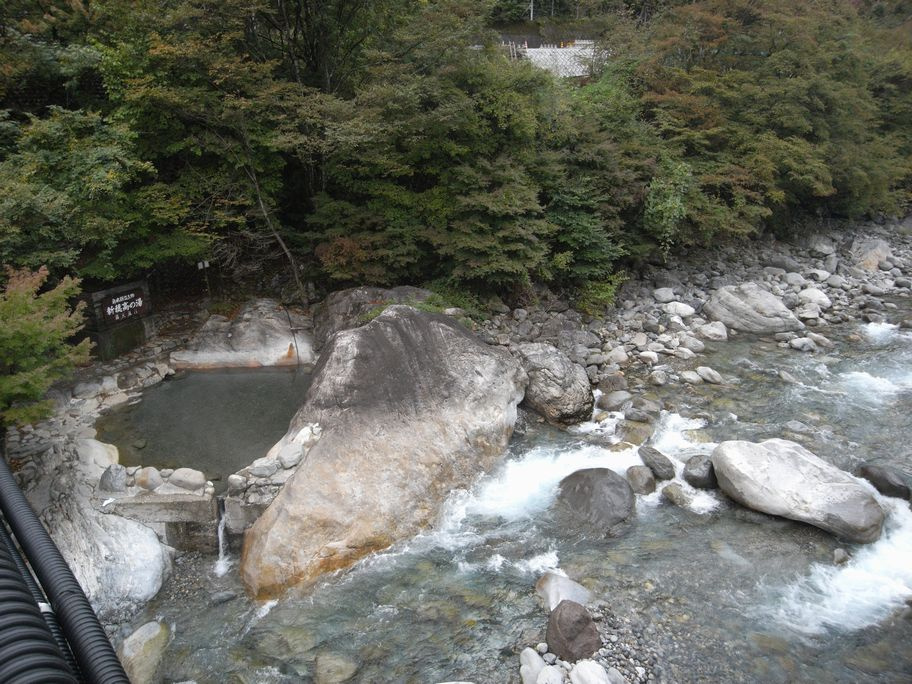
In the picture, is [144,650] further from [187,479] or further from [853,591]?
[853,591]

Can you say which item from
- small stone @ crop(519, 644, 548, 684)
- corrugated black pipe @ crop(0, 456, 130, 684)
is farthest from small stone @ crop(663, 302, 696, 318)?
corrugated black pipe @ crop(0, 456, 130, 684)

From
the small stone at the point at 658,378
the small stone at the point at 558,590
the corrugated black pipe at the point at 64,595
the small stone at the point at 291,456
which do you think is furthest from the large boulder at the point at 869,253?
the corrugated black pipe at the point at 64,595

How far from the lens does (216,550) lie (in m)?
7.32

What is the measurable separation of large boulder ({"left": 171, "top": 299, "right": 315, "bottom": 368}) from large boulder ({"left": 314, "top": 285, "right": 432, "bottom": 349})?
1.66 ft

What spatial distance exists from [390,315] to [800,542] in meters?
7.25

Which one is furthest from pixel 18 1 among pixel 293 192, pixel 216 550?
pixel 216 550

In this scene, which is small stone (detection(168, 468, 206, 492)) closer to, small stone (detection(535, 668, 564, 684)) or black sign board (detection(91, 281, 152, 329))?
black sign board (detection(91, 281, 152, 329))

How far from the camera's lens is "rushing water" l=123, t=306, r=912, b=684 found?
567cm

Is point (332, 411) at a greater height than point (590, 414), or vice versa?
point (332, 411)

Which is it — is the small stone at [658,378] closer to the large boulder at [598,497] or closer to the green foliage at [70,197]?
the large boulder at [598,497]

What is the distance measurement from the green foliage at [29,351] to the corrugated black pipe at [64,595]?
147 centimetres

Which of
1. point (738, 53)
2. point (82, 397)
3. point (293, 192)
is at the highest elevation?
point (738, 53)

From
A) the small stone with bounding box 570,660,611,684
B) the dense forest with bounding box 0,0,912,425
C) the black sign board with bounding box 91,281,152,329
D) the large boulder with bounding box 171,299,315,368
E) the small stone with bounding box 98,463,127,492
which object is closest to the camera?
the small stone with bounding box 570,660,611,684

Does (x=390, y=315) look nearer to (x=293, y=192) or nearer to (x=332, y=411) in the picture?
(x=332, y=411)
